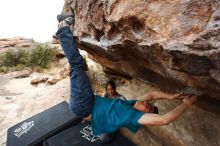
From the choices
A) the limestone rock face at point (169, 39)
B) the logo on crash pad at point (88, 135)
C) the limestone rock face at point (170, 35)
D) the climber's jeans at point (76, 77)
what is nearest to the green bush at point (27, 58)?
the logo on crash pad at point (88, 135)

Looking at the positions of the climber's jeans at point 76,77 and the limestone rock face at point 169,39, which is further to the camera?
the climber's jeans at point 76,77

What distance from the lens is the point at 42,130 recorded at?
500cm

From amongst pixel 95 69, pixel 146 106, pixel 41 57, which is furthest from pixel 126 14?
pixel 41 57

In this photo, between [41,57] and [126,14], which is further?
[41,57]

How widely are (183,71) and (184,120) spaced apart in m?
1.78

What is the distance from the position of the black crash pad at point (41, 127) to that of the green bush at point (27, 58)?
6883 mm

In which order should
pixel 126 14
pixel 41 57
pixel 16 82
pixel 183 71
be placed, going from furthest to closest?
pixel 41 57, pixel 16 82, pixel 126 14, pixel 183 71

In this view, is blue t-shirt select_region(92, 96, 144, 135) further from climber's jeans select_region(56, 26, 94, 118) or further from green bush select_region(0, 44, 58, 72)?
green bush select_region(0, 44, 58, 72)

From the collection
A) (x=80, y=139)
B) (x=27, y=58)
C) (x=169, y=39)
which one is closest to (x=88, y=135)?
(x=80, y=139)

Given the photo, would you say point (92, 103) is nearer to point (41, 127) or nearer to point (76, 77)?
point (76, 77)

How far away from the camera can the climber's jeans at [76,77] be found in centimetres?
330

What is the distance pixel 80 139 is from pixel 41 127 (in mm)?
883

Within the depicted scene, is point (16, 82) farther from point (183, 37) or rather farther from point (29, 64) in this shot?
point (183, 37)

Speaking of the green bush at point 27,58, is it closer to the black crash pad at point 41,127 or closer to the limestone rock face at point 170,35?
the black crash pad at point 41,127
